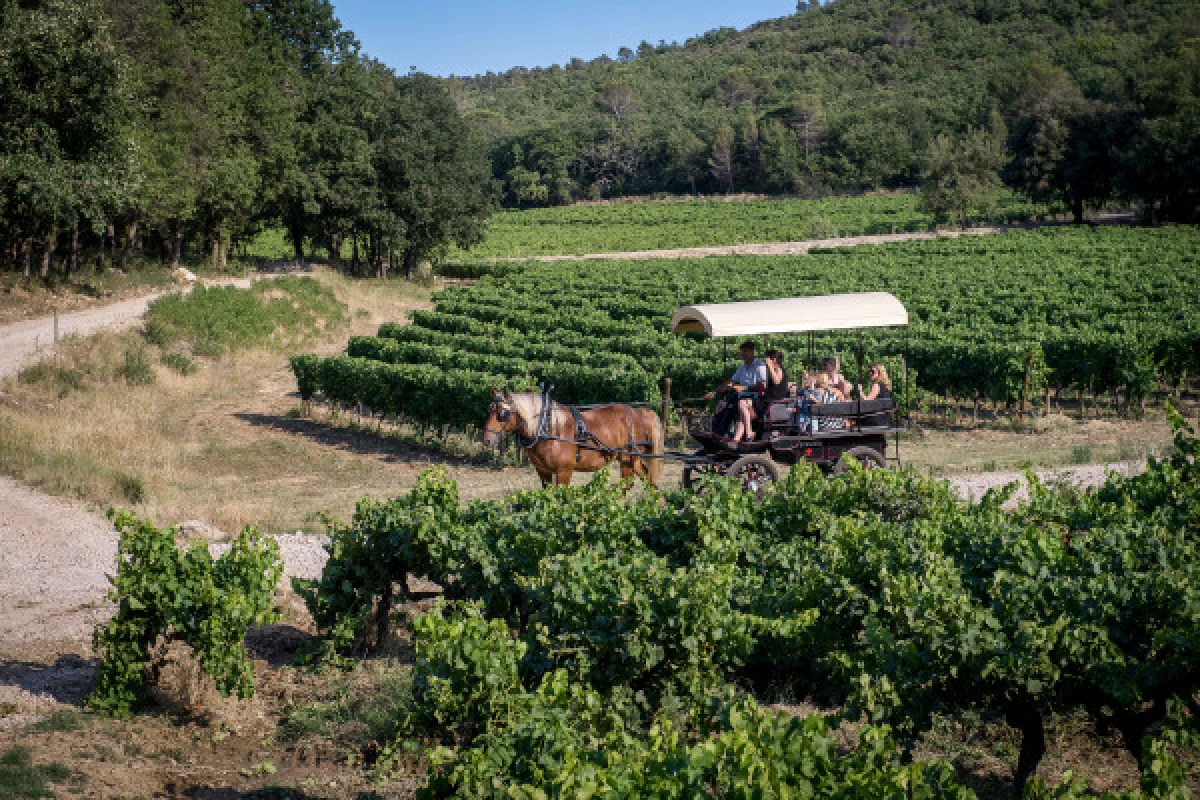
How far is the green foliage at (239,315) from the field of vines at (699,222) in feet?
87.2

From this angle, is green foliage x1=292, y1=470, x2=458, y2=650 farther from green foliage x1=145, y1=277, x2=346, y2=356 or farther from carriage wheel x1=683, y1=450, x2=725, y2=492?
green foliage x1=145, y1=277, x2=346, y2=356

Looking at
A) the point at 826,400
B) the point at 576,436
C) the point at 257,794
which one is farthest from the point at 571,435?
the point at 257,794

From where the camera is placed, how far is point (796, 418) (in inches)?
523

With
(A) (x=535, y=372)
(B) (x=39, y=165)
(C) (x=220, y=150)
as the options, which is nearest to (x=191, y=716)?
(A) (x=535, y=372)

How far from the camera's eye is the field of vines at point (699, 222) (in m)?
70.3

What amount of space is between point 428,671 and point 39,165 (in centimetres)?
2454

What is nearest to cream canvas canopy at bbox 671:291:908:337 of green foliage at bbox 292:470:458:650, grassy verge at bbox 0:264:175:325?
green foliage at bbox 292:470:458:650

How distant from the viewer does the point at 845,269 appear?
146 ft

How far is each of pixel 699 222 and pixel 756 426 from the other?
238 ft

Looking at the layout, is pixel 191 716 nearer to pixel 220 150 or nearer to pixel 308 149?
pixel 220 150

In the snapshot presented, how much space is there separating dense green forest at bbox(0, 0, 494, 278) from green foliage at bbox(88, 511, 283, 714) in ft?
70.2

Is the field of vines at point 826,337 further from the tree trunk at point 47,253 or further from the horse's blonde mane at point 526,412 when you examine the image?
the tree trunk at point 47,253

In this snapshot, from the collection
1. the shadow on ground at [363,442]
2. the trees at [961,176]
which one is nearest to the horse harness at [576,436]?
the shadow on ground at [363,442]

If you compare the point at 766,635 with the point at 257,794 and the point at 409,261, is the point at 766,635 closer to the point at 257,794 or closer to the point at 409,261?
the point at 257,794
